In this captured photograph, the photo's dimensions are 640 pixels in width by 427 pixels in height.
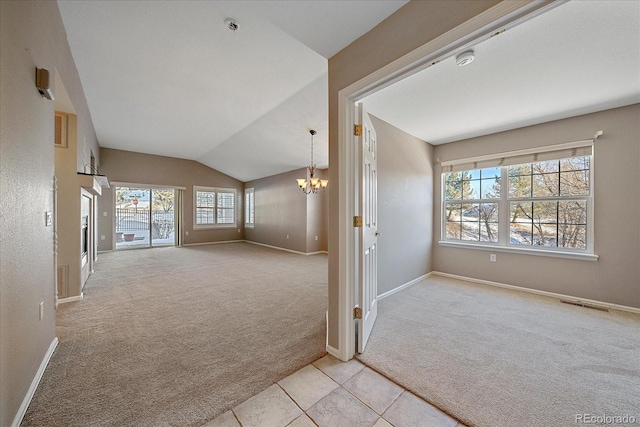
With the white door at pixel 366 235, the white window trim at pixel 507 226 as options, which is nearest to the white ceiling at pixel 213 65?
the white door at pixel 366 235

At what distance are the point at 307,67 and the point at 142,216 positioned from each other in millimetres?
8456

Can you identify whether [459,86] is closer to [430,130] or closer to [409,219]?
[430,130]

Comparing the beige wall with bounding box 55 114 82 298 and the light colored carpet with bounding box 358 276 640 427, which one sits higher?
the beige wall with bounding box 55 114 82 298

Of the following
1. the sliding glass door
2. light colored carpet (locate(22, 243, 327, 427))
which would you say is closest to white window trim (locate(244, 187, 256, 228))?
the sliding glass door

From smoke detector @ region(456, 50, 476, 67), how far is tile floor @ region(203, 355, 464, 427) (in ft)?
8.32

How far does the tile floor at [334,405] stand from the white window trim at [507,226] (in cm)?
313

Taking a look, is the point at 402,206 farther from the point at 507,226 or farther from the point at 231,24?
the point at 231,24

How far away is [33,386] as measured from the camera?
144cm

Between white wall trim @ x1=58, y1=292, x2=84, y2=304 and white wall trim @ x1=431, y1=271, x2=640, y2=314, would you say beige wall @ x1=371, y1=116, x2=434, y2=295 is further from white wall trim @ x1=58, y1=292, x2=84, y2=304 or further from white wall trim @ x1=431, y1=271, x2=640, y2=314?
white wall trim @ x1=58, y1=292, x2=84, y2=304

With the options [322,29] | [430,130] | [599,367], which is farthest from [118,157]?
[599,367]

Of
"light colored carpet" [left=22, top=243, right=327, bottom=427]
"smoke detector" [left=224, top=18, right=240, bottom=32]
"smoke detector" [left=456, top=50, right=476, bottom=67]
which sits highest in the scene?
"smoke detector" [left=224, top=18, right=240, bottom=32]

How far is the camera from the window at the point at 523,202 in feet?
10.3

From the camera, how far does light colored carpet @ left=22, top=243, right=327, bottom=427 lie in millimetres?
1355

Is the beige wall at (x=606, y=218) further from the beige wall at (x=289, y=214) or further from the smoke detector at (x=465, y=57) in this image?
the beige wall at (x=289, y=214)
